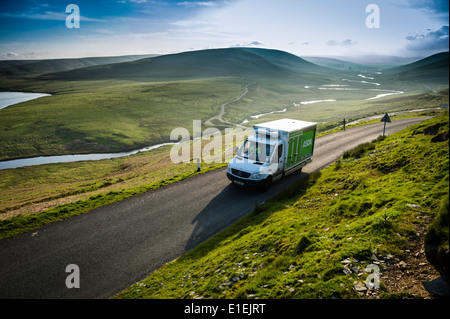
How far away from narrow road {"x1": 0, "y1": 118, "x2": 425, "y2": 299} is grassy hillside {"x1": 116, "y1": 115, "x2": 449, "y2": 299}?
1050mm

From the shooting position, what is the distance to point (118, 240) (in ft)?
37.6

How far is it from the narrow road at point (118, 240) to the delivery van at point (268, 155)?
3.50ft

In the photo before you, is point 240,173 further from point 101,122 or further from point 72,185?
point 101,122

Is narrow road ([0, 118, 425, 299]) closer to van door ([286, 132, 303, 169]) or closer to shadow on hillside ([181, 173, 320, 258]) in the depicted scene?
shadow on hillside ([181, 173, 320, 258])

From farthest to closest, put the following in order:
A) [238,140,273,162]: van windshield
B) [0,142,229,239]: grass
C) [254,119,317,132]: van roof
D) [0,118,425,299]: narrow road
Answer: [254,119,317,132]: van roof
[238,140,273,162]: van windshield
[0,142,229,239]: grass
[0,118,425,299]: narrow road

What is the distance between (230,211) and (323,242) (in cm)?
703

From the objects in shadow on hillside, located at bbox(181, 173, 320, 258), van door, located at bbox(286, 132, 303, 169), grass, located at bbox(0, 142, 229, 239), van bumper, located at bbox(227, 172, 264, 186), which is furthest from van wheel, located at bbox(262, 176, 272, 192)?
grass, located at bbox(0, 142, 229, 239)

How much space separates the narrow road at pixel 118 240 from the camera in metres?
8.93

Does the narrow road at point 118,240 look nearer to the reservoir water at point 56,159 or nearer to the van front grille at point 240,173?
the van front grille at point 240,173

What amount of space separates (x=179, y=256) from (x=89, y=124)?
2955 inches

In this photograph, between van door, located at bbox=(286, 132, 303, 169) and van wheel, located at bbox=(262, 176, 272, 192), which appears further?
van door, located at bbox=(286, 132, 303, 169)

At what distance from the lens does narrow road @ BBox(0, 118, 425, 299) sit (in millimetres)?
8930

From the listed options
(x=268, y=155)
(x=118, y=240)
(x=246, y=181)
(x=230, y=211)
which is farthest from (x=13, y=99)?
(x=230, y=211)

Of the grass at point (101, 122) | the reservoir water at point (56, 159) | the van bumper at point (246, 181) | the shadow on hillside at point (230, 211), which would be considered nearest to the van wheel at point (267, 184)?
the shadow on hillside at point (230, 211)
